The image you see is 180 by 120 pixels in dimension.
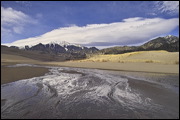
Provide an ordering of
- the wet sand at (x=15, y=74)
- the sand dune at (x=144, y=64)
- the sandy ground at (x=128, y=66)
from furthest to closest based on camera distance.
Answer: the sand dune at (x=144, y=64), the sandy ground at (x=128, y=66), the wet sand at (x=15, y=74)

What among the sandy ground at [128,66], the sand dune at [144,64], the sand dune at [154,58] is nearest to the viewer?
the sandy ground at [128,66]

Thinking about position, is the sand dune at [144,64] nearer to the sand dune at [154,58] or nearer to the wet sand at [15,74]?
the sand dune at [154,58]

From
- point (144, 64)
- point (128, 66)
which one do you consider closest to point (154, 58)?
point (144, 64)

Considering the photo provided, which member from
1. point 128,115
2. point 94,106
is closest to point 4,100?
point 94,106

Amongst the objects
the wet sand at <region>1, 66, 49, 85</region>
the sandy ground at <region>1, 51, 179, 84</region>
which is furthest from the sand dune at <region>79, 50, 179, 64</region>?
the wet sand at <region>1, 66, 49, 85</region>

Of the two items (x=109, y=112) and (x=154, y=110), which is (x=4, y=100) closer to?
(x=109, y=112)

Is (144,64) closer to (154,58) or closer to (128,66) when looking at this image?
(128,66)

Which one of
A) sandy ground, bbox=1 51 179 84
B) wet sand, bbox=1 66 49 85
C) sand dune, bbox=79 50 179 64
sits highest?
sand dune, bbox=79 50 179 64

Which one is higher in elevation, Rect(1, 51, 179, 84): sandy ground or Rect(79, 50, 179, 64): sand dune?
Rect(79, 50, 179, 64): sand dune

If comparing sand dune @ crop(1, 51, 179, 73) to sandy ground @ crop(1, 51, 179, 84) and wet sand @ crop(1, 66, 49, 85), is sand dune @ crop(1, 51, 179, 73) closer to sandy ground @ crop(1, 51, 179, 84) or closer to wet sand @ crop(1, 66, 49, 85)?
sandy ground @ crop(1, 51, 179, 84)

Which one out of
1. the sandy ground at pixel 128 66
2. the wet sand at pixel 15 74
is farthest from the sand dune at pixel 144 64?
the wet sand at pixel 15 74

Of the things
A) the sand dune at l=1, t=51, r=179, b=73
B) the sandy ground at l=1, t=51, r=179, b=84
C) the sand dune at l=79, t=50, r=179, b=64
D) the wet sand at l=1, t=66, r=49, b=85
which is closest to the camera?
the wet sand at l=1, t=66, r=49, b=85

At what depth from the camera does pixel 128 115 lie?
4531 millimetres

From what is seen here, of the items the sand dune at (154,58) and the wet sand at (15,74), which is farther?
the sand dune at (154,58)
